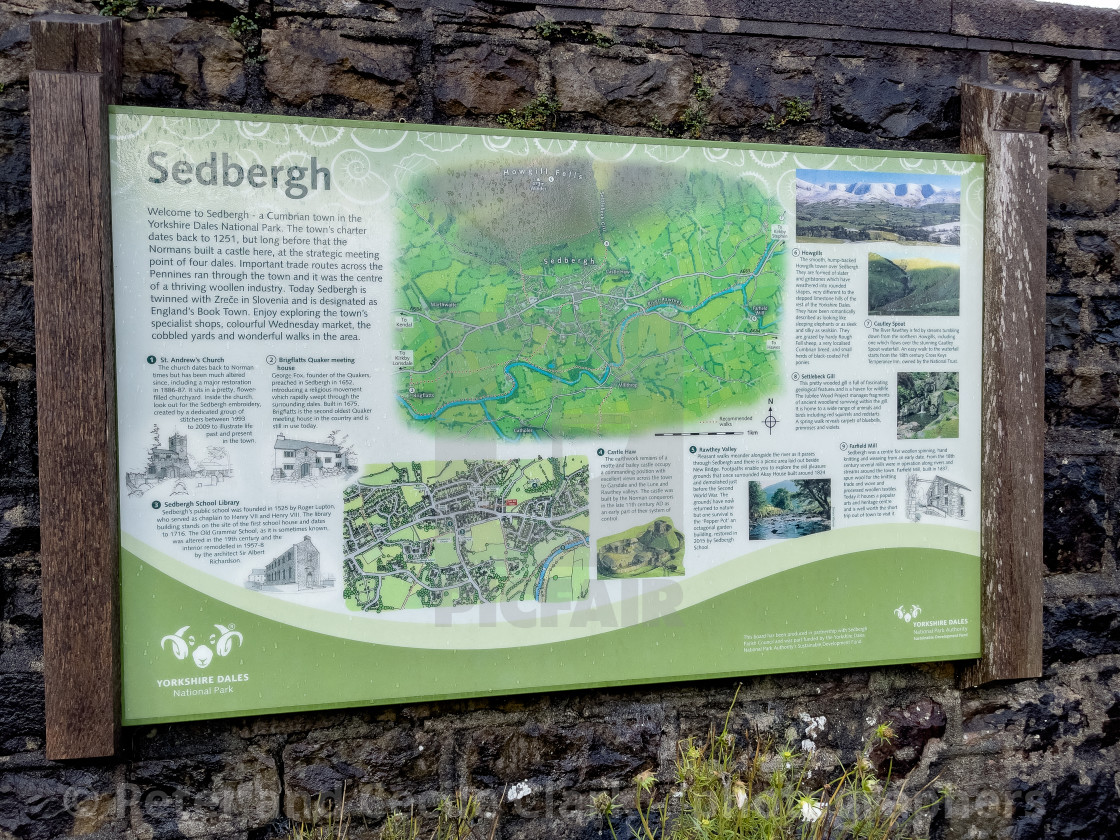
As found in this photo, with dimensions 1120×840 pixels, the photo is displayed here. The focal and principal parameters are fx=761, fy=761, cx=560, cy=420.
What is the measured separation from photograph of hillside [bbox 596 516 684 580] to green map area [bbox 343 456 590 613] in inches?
2.6

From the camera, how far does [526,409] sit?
86.8 inches

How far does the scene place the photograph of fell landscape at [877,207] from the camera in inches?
92.1

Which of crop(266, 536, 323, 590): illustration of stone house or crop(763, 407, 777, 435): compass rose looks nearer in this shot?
crop(266, 536, 323, 590): illustration of stone house

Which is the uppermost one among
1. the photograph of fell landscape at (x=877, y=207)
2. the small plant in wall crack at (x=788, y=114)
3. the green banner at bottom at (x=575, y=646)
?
the small plant in wall crack at (x=788, y=114)

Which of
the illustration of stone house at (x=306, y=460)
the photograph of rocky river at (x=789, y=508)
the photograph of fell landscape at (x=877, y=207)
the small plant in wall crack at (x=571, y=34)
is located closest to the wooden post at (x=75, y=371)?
the illustration of stone house at (x=306, y=460)

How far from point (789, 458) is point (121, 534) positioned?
75.1 inches

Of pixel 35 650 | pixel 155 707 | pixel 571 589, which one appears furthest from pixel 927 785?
pixel 35 650

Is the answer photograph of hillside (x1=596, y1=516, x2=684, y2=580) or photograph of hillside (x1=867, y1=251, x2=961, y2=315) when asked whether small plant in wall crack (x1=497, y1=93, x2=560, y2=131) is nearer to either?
photograph of hillside (x1=867, y1=251, x2=961, y2=315)

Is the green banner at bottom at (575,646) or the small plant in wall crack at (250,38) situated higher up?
the small plant in wall crack at (250,38)

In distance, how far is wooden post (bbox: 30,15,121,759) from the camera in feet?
6.31

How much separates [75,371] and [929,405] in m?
2.46

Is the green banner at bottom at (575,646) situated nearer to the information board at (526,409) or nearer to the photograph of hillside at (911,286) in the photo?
the information board at (526,409)

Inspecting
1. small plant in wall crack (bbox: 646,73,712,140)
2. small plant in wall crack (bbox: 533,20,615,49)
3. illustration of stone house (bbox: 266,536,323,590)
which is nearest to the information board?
illustration of stone house (bbox: 266,536,323,590)

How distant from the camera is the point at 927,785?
247 centimetres
